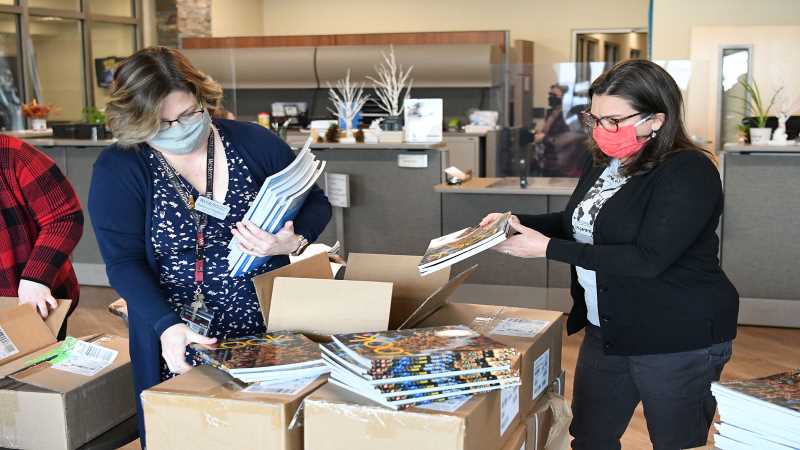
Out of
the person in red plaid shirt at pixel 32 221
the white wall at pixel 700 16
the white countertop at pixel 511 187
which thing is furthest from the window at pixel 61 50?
the person in red plaid shirt at pixel 32 221

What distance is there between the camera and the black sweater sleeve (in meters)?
1.88

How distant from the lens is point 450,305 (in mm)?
2018

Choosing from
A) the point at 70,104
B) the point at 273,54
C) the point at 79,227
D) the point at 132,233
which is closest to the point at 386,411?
the point at 132,233

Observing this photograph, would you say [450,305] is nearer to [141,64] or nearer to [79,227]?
[141,64]

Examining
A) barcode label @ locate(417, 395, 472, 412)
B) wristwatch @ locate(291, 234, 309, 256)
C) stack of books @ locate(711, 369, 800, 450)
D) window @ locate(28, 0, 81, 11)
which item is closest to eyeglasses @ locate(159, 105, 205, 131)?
wristwatch @ locate(291, 234, 309, 256)

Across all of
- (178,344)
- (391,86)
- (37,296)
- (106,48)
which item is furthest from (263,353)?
(106,48)

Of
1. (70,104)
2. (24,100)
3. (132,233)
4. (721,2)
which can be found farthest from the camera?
(70,104)

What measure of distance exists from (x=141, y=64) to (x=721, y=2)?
257 inches

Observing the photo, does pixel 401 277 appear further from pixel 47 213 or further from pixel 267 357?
pixel 47 213

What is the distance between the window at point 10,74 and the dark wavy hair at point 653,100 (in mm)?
8446

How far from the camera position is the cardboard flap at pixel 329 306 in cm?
167

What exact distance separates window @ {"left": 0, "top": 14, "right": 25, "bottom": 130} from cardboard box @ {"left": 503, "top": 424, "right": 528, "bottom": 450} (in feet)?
28.4

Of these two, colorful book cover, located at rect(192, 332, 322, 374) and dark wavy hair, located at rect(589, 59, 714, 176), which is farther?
dark wavy hair, located at rect(589, 59, 714, 176)

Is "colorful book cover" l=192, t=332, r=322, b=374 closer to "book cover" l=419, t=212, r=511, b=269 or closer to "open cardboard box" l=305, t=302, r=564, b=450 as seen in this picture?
"open cardboard box" l=305, t=302, r=564, b=450
